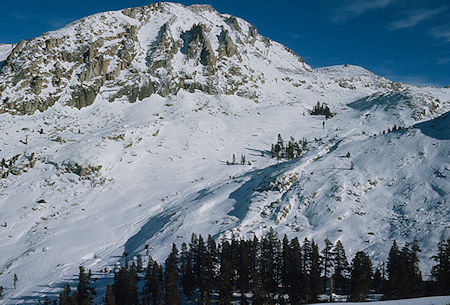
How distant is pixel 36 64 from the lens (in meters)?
126

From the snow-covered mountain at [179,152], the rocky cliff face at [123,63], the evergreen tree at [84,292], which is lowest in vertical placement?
the evergreen tree at [84,292]

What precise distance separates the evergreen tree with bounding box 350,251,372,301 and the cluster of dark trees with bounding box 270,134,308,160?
180 ft

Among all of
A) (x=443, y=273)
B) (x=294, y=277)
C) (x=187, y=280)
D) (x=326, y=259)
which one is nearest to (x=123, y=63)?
(x=187, y=280)

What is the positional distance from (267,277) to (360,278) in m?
11.9

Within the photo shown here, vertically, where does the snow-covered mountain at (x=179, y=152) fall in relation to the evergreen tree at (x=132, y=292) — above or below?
above

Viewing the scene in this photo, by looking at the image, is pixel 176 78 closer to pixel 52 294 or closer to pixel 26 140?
pixel 26 140

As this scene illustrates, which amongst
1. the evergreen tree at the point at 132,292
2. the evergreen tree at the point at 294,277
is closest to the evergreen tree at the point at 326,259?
the evergreen tree at the point at 294,277

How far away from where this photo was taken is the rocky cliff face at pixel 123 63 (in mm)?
122312

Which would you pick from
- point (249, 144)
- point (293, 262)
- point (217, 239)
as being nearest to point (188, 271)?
point (217, 239)

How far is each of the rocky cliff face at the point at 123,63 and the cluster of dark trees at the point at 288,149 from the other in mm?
48484

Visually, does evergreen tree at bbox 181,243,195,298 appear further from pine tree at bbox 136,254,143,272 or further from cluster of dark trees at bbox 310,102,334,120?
cluster of dark trees at bbox 310,102,334,120

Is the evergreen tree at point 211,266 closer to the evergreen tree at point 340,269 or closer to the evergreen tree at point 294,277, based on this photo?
the evergreen tree at point 294,277

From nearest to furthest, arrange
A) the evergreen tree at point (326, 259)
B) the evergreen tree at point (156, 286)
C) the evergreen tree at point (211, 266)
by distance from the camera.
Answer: the evergreen tree at point (156, 286) → the evergreen tree at point (211, 266) → the evergreen tree at point (326, 259)

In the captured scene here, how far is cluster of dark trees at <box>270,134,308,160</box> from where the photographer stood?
97.1 metres
